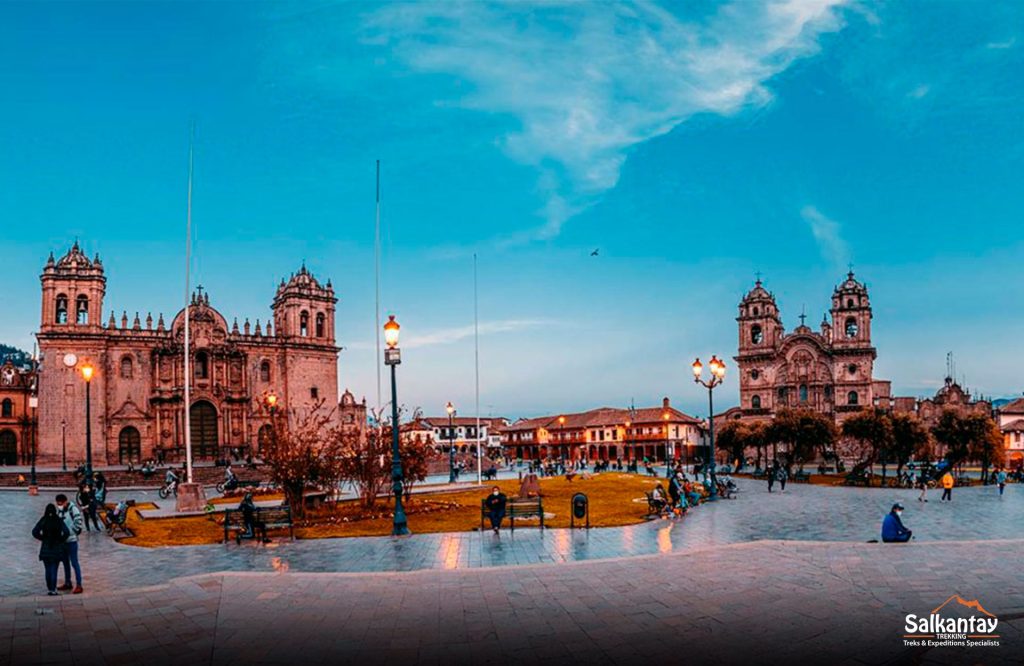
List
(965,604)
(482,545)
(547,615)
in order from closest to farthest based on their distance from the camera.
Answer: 1. (547,615)
2. (965,604)
3. (482,545)

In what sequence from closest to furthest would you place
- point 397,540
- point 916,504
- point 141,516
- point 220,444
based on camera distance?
1. point 397,540
2. point 141,516
3. point 916,504
4. point 220,444

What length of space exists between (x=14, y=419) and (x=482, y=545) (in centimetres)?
6387

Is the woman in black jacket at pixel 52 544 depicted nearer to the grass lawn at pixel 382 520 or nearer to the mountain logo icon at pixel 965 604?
the grass lawn at pixel 382 520

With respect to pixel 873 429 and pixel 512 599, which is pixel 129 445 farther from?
pixel 512 599

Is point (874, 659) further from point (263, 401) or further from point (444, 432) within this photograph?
point (444, 432)

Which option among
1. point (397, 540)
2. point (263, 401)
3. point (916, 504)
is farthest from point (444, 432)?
point (397, 540)

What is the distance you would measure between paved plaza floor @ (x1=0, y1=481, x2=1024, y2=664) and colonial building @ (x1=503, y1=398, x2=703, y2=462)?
71.1 meters

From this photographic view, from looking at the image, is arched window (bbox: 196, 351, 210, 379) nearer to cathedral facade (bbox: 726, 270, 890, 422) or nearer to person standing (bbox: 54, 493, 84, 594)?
person standing (bbox: 54, 493, 84, 594)

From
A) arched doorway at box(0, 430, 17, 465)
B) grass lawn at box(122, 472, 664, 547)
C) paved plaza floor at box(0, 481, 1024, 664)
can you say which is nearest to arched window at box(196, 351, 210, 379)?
arched doorway at box(0, 430, 17, 465)

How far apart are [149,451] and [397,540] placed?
1923 inches

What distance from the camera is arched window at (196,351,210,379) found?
2469 inches

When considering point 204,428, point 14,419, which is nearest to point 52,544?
point 204,428

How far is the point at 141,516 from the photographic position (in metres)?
24.8

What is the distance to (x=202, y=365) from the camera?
207 feet
